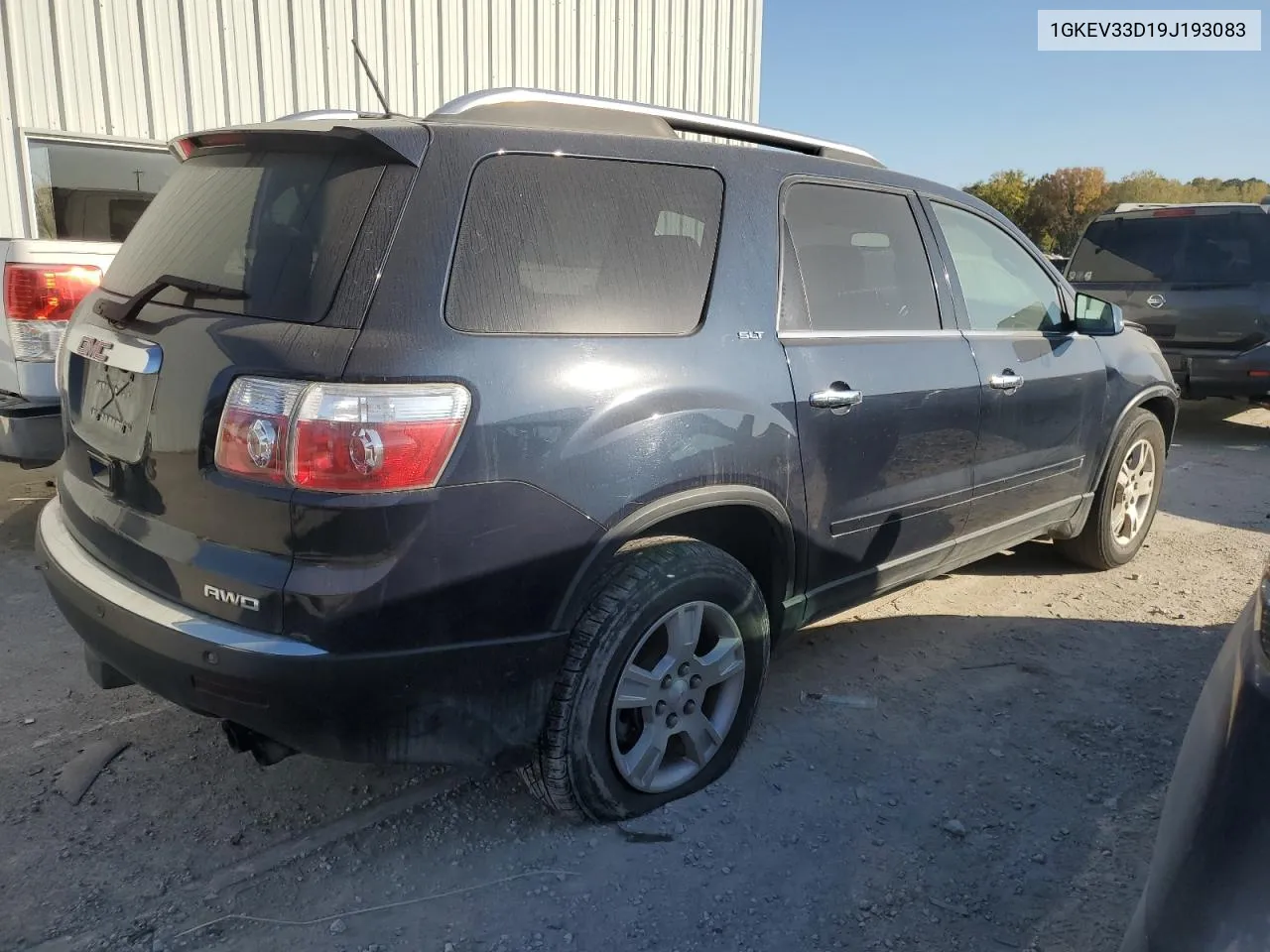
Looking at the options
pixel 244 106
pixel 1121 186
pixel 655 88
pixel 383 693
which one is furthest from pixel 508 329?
pixel 1121 186

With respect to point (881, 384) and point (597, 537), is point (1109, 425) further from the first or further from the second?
point (597, 537)

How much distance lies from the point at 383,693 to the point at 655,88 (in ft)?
31.2

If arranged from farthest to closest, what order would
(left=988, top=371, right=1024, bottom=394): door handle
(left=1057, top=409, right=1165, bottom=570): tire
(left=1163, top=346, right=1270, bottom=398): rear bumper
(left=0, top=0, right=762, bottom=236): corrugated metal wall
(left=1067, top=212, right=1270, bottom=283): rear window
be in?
(left=1067, top=212, right=1270, bottom=283): rear window
(left=1163, top=346, right=1270, bottom=398): rear bumper
(left=0, top=0, right=762, bottom=236): corrugated metal wall
(left=1057, top=409, right=1165, bottom=570): tire
(left=988, top=371, right=1024, bottom=394): door handle

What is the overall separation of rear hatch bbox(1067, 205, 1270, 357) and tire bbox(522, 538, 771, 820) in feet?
20.8

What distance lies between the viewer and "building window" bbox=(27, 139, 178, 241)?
22.3 feet

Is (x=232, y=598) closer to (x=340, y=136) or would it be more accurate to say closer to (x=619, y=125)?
(x=340, y=136)

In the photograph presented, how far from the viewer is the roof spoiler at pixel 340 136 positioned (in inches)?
90.0

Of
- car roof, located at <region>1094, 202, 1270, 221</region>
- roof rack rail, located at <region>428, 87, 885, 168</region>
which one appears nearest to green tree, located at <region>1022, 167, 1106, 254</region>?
car roof, located at <region>1094, 202, 1270, 221</region>

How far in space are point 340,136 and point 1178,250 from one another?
8031mm

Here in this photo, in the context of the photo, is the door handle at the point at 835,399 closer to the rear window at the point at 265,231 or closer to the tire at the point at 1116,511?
the rear window at the point at 265,231

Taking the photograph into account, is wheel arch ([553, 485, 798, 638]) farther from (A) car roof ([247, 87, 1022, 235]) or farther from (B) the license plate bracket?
(B) the license plate bracket

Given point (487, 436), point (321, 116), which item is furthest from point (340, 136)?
point (487, 436)

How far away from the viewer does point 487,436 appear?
7.35 feet

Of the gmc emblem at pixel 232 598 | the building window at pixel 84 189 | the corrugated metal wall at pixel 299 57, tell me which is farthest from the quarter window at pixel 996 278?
the building window at pixel 84 189
